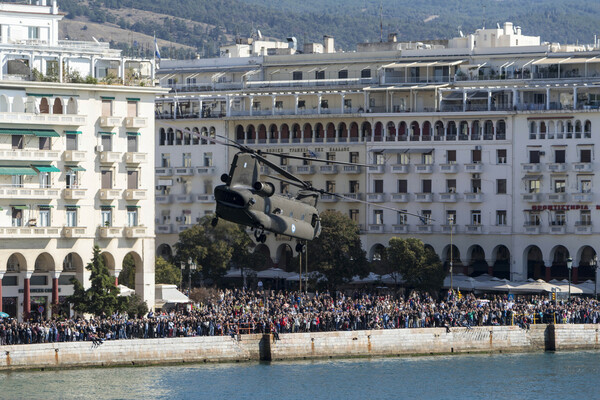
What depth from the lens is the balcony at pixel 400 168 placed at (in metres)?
122

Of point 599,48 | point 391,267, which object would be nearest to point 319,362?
point 391,267

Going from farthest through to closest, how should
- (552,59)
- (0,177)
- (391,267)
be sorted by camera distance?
(552,59)
(391,267)
(0,177)

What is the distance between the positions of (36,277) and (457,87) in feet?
131

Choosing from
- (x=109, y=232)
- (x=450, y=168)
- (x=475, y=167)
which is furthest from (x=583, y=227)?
(x=109, y=232)

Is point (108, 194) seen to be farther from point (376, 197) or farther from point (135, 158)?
point (376, 197)

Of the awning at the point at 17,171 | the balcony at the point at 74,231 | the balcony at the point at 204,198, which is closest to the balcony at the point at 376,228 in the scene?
the balcony at the point at 204,198

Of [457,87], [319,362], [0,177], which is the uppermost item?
[457,87]

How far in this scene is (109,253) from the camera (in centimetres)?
9450

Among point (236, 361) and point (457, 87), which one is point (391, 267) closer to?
point (457, 87)

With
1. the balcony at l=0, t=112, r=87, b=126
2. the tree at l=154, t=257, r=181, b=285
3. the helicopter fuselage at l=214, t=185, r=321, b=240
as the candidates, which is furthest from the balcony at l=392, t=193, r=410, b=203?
the helicopter fuselage at l=214, t=185, r=321, b=240

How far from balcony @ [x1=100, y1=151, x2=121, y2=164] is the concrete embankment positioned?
1473cm

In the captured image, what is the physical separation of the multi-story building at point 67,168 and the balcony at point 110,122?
5 centimetres

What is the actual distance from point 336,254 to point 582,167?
695 inches

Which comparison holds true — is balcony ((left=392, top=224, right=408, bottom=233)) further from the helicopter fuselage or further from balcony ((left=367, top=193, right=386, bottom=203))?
the helicopter fuselage
